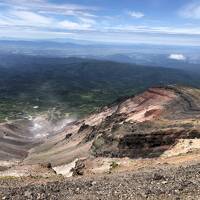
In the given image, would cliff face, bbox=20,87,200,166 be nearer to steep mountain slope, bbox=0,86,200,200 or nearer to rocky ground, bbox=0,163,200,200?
steep mountain slope, bbox=0,86,200,200

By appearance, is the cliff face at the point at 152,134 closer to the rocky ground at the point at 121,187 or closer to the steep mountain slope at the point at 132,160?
the steep mountain slope at the point at 132,160

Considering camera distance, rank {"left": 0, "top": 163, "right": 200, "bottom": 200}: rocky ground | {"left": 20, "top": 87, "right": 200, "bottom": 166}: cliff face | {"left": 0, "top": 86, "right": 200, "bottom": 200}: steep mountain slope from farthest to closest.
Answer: {"left": 20, "top": 87, "right": 200, "bottom": 166}: cliff face < {"left": 0, "top": 86, "right": 200, "bottom": 200}: steep mountain slope < {"left": 0, "top": 163, "right": 200, "bottom": 200}: rocky ground

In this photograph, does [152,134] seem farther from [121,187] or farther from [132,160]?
[121,187]

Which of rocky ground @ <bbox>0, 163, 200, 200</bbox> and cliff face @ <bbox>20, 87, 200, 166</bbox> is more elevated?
rocky ground @ <bbox>0, 163, 200, 200</bbox>

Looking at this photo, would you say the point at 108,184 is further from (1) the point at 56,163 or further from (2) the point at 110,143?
(1) the point at 56,163

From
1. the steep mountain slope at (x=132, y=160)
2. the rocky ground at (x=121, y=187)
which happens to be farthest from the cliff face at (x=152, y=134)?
the rocky ground at (x=121, y=187)

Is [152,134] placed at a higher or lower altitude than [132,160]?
higher

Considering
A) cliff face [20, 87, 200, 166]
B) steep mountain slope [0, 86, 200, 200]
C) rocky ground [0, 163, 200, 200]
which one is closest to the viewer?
rocky ground [0, 163, 200, 200]

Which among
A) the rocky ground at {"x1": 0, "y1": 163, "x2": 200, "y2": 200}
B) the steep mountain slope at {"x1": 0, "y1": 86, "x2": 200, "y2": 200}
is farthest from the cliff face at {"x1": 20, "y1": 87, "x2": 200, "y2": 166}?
the rocky ground at {"x1": 0, "y1": 163, "x2": 200, "y2": 200}

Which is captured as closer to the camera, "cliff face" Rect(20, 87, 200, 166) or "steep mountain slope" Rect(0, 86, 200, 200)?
"steep mountain slope" Rect(0, 86, 200, 200)

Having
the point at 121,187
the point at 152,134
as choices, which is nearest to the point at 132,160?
the point at 152,134
